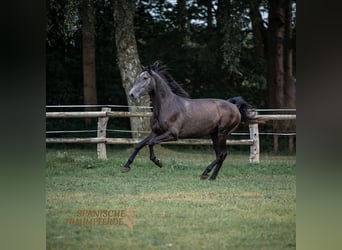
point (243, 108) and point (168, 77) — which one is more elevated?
point (168, 77)

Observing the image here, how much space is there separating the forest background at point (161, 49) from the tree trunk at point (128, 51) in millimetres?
10

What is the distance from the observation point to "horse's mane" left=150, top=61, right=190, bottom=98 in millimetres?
4777

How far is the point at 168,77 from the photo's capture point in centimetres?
483

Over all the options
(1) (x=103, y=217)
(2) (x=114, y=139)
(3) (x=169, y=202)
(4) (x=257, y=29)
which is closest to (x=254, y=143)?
(2) (x=114, y=139)

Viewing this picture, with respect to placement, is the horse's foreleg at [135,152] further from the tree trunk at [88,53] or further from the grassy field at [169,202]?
the tree trunk at [88,53]

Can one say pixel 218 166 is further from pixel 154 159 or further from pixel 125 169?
pixel 125 169

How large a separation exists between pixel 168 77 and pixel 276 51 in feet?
7.53

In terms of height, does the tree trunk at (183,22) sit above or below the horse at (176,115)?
above

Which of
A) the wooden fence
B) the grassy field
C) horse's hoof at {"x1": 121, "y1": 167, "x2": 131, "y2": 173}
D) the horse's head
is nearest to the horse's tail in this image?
the wooden fence

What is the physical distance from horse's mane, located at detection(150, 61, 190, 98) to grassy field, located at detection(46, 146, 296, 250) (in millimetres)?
538

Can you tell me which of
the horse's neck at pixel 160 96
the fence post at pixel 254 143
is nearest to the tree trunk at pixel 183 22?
the fence post at pixel 254 143

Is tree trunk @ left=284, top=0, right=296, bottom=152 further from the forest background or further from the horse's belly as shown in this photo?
the horse's belly

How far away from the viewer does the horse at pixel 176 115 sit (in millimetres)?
4754
